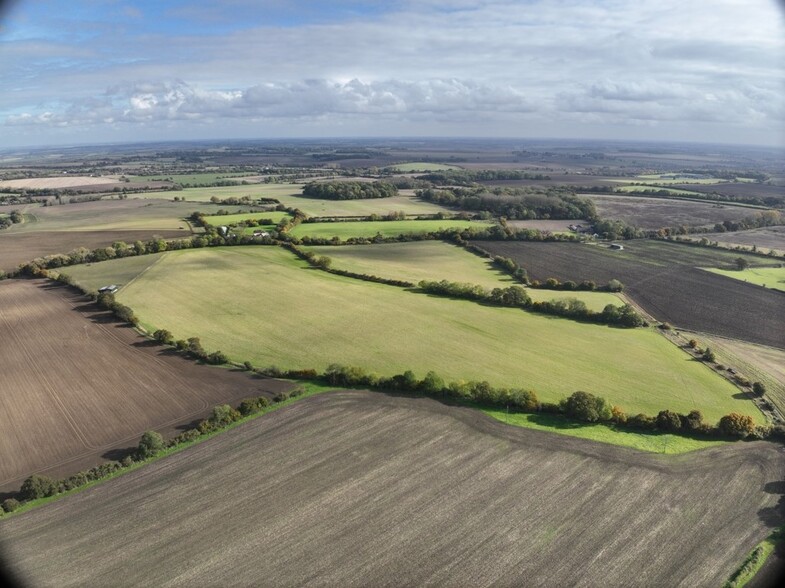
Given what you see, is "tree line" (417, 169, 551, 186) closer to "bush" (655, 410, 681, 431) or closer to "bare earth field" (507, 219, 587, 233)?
"bare earth field" (507, 219, 587, 233)

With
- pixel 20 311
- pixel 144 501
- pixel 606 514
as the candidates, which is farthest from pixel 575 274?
pixel 20 311

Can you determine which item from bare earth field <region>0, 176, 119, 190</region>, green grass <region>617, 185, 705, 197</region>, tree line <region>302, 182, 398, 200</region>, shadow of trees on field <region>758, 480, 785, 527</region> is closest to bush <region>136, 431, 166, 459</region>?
shadow of trees on field <region>758, 480, 785, 527</region>

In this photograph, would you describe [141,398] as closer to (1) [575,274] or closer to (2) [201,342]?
(2) [201,342]

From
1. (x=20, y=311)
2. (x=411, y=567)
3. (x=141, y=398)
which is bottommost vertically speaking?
(x=411, y=567)

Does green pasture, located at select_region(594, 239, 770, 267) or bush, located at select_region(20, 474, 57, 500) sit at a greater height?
green pasture, located at select_region(594, 239, 770, 267)

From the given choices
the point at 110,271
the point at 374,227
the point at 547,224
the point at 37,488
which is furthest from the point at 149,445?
the point at 547,224

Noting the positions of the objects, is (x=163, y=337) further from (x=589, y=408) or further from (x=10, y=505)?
(x=589, y=408)

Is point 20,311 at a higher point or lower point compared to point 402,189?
lower

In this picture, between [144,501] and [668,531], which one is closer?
[668,531]
